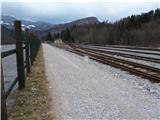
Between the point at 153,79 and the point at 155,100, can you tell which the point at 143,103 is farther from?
the point at 153,79

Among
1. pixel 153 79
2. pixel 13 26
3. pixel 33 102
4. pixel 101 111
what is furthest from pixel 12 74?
pixel 153 79

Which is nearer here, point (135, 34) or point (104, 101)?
point (104, 101)

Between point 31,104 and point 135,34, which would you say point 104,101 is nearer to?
point 31,104

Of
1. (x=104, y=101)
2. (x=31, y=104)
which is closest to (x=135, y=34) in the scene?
(x=104, y=101)

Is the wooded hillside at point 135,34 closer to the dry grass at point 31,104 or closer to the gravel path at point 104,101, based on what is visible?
the gravel path at point 104,101

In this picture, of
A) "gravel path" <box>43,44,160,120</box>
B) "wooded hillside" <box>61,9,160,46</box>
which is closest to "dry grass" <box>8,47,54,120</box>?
"gravel path" <box>43,44,160,120</box>

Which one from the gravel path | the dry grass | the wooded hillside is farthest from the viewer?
the wooded hillside

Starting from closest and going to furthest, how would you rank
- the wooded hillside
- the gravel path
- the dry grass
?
the dry grass, the gravel path, the wooded hillside

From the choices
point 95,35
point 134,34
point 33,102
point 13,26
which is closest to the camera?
point 33,102

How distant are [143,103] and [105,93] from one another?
1.74 m

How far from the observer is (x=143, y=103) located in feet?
26.8

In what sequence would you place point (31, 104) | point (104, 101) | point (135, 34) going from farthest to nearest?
point (135, 34)
point (104, 101)
point (31, 104)

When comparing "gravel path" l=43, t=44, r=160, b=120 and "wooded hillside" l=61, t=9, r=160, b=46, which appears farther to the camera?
"wooded hillside" l=61, t=9, r=160, b=46

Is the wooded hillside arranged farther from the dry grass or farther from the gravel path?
the dry grass
